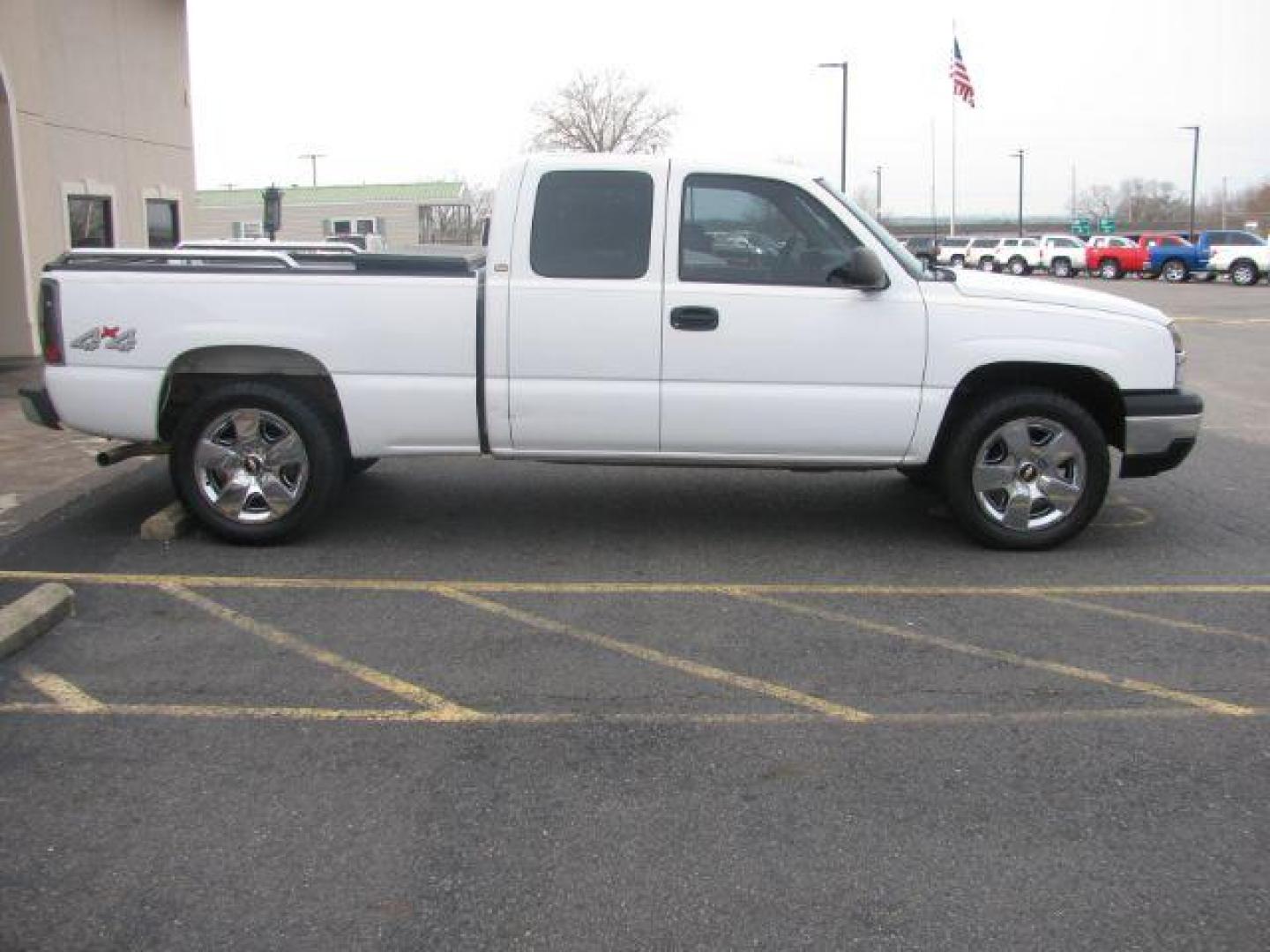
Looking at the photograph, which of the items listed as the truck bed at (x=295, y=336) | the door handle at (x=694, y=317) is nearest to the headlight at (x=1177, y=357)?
the door handle at (x=694, y=317)

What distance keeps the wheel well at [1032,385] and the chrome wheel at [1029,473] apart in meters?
0.22

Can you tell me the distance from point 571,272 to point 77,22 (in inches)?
493

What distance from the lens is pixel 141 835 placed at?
137 inches

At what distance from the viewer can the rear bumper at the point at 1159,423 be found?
20.7 ft

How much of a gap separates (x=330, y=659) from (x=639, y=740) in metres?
1.47

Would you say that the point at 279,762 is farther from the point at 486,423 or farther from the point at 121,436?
the point at 121,436

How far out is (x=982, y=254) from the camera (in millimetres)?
57000

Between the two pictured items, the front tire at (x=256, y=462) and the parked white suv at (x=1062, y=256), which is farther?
the parked white suv at (x=1062, y=256)

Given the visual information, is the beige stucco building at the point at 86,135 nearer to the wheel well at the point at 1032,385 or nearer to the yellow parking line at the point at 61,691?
the yellow parking line at the point at 61,691

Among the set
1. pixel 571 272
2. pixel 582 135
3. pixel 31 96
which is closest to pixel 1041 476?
pixel 571 272

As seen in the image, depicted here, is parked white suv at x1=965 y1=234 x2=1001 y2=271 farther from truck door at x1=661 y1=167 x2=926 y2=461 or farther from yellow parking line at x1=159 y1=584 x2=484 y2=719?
yellow parking line at x1=159 y1=584 x2=484 y2=719

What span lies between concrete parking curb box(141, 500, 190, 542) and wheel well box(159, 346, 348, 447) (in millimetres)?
474

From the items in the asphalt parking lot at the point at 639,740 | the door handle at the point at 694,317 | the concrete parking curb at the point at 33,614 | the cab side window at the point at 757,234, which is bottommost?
the asphalt parking lot at the point at 639,740

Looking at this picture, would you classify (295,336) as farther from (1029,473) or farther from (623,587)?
(1029,473)
